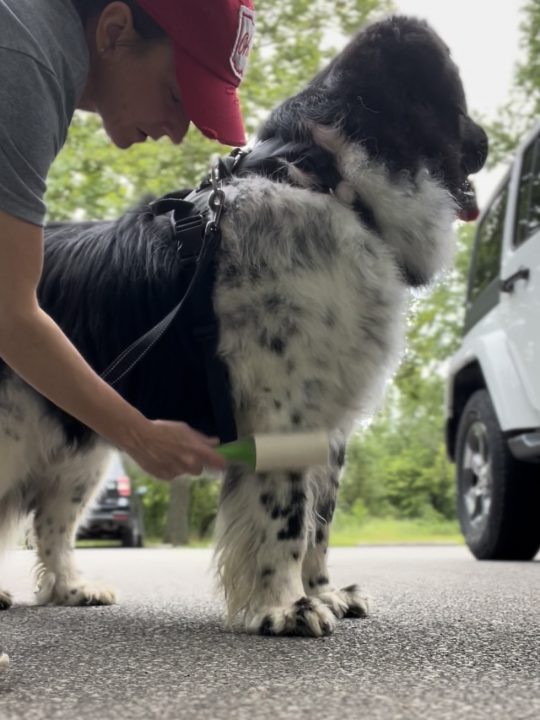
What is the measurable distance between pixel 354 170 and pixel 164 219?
1.97 ft

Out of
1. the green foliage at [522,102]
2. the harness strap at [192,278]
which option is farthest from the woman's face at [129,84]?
the green foliage at [522,102]

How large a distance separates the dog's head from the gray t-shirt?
4.36 ft

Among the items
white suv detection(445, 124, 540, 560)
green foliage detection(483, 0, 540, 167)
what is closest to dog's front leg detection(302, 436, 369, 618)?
white suv detection(445, 124, 540, 560)

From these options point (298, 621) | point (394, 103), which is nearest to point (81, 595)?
point (298, 621)

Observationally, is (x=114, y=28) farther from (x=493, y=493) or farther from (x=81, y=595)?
(x=493, y=493)

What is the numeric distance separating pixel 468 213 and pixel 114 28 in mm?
1555

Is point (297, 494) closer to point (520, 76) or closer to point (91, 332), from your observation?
point (91, 332)

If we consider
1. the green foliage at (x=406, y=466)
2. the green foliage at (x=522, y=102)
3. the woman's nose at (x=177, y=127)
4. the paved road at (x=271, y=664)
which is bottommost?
the paved road at (x=271, y=664)

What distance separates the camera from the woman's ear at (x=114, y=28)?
226cm

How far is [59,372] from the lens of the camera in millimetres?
1998

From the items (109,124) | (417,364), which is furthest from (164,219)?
(417,364)

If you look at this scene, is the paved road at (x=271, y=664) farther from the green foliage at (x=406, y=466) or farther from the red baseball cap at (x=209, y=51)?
the green foliage at (x=406, y=466)

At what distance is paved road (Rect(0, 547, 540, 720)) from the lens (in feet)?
5.80

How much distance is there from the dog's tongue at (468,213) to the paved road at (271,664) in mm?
1224
